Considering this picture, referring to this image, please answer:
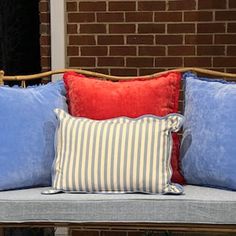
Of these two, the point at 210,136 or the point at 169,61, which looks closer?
the point at 210,136

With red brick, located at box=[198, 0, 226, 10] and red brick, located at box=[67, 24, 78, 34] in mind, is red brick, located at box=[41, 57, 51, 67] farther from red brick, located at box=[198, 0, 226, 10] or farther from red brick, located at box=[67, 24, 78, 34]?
red brick, located at box=[198, 0, 226, 10]

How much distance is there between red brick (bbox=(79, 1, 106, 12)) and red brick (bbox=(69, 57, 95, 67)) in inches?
10.9

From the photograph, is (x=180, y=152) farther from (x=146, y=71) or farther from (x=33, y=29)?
(x=33, y=29)

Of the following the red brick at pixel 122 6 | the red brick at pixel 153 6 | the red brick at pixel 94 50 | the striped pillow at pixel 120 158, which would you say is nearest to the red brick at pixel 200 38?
the red brick at pixel 153 6

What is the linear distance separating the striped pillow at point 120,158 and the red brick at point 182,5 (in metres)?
1.06

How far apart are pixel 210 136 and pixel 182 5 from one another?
42.4 inches

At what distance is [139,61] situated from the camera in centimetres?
302

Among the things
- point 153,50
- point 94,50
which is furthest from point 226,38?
point 94,50

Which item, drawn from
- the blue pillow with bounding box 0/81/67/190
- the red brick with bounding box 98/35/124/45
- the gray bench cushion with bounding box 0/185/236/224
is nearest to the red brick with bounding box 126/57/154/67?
the red brick with bounding box 98/35/124/45

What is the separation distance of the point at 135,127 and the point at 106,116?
21cm

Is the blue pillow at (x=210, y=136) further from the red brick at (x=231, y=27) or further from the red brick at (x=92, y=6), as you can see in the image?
the red brick at (x=92, y=6)

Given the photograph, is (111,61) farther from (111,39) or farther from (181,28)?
(181,28)

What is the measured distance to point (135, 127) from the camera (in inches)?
81.3

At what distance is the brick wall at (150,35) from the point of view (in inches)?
117
